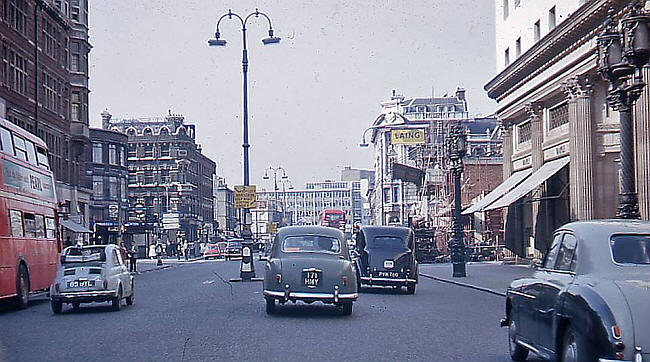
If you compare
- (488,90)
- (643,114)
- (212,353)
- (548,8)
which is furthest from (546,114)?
(212,353)

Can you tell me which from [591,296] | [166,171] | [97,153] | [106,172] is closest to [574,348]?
[591,296]

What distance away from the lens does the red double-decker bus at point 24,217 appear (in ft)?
72.0

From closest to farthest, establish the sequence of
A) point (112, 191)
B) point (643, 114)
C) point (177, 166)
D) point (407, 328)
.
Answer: point (407, 328)
point (643, 114)
point (112, 191)
point (177, 166)

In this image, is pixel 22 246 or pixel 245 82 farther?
pixel 245 82

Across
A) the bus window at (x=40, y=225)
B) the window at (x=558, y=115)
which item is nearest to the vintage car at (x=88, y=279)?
the bus window at (x=40, y=225)

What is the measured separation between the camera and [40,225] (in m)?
26.0

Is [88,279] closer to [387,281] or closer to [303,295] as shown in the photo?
[303,295]

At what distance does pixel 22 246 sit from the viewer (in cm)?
2353

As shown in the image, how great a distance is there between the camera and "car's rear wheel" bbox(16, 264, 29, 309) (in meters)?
22.9

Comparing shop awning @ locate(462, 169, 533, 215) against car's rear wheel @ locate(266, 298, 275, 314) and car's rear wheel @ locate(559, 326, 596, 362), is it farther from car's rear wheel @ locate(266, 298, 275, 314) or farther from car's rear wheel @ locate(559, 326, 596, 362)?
car's rear wheel @ locate(559, 326, 596, 362)

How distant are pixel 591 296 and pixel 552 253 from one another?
2.03 meters

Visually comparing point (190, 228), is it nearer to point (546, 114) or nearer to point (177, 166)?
point (177, 166)

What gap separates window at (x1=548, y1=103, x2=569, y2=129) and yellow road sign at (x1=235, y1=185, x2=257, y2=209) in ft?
42.3

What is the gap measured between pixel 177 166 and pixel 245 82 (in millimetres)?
85423
